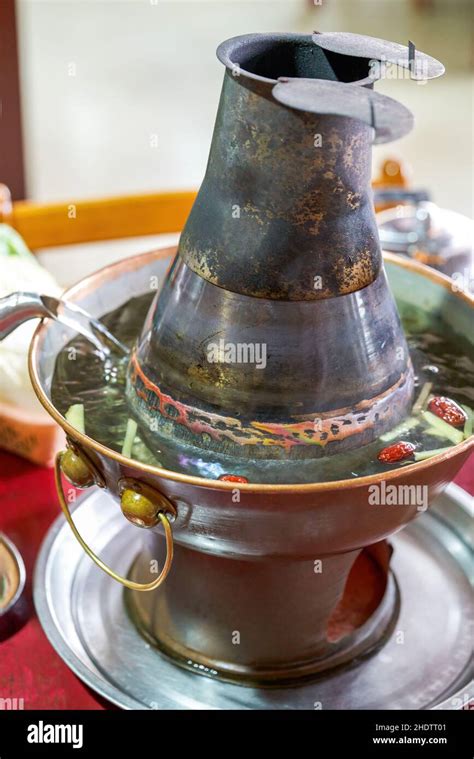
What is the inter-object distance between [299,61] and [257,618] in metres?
1.19

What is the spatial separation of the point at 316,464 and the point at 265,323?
0.30 meters

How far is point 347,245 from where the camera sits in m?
1.82

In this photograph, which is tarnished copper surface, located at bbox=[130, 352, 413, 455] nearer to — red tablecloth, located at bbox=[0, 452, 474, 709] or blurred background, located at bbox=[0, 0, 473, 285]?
red tablecloth, located at bbox=[0, 452, 474, 709]

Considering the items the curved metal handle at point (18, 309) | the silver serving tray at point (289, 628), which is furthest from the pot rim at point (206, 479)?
the silver serving tray at point (289, 628)

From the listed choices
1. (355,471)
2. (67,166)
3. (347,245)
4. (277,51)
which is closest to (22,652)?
(355,471)

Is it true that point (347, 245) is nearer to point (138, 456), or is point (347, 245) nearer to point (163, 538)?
point (138, 456)

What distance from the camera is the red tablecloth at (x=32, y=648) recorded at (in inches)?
81.0

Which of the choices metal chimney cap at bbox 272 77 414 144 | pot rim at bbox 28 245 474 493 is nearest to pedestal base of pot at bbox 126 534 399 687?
pot rim at bbox 28 245 474 493

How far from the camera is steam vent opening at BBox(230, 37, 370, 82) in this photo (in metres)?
1.83

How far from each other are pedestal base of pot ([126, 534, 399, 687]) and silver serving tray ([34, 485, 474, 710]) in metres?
0.03

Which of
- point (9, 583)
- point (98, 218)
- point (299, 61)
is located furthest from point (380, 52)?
point (98, 218)

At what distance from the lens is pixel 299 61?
1.88 metres

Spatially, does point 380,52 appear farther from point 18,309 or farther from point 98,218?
point 98,218

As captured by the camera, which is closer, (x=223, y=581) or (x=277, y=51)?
(x=277, y=51)
